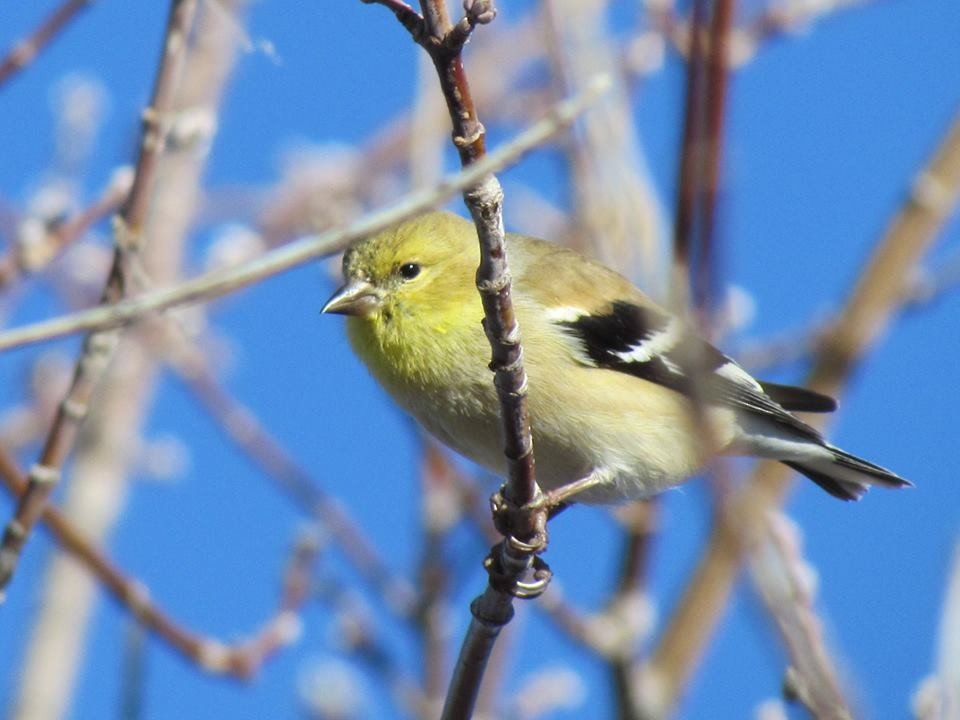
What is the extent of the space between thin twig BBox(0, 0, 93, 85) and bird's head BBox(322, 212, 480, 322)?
1.05 meters

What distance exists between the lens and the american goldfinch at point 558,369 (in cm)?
389

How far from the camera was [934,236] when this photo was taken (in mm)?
5305

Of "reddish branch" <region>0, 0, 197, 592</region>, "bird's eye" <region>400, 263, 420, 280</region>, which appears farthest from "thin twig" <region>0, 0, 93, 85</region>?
"bird's eye" <region>400, 263, 420, 280</region>

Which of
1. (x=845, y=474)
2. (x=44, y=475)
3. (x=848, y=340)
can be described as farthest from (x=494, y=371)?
(x=848, y=340)

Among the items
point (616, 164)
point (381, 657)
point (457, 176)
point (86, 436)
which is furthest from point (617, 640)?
point (86, 436)

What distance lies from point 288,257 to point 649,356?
2886 millimetres

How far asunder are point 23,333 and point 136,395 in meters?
5.97

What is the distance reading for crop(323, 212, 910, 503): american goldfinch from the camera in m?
3.89

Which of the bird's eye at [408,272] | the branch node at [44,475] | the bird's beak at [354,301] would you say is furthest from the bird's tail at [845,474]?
the branch node at [44,475]

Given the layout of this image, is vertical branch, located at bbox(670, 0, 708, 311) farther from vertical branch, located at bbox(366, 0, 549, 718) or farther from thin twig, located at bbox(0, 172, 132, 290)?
thin twig, located at bbox(0, 172, 132, 290)

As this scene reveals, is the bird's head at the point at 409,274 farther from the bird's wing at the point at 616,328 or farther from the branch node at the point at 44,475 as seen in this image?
the branch node at the point at 44,475

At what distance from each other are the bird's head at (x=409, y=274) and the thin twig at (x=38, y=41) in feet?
3.44

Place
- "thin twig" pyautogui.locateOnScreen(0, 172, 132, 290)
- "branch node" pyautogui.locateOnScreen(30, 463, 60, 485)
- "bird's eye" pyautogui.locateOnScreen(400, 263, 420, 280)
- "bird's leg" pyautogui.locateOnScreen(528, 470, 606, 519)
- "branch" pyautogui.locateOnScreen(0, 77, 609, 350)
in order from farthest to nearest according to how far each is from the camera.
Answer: "bird's eye" pyautogui.locateOnScreen(400, 263, 420, 280) < "thin twig" pyautogui.locateOnScreen(0, 172, 132, 290) < "bird's leg" pyautogui.locateOnScreen(528, 470, 606, 519) < "branch node" pyautogui.locateOnScreen(30, 463, 60, 485) < "branch" pyautogui.locateOnScreen(0, 77, 609, 350)

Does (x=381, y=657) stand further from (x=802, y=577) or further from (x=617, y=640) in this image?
(x=802, y=577)
